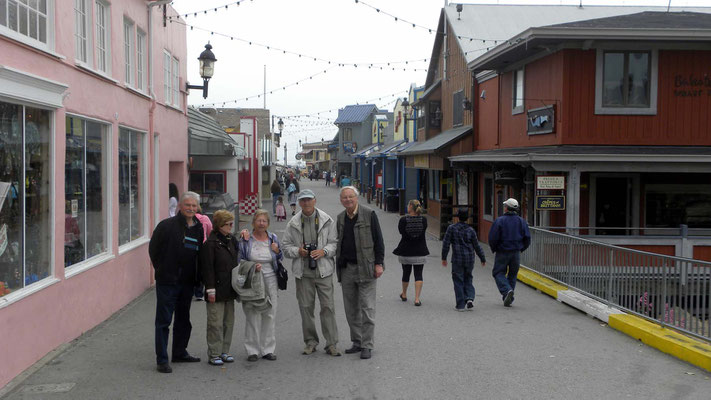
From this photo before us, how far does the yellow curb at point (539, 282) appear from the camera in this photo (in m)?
11.9

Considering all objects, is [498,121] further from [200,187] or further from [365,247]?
[365,247]

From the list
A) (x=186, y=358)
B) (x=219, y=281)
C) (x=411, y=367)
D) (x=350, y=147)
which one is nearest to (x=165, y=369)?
(x=186, y=358)

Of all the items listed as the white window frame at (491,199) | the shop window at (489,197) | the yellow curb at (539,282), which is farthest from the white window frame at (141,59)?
the shop window at (489,197)

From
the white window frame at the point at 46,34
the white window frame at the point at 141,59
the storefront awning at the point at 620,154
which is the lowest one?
the storefront awning at the point at 620,154

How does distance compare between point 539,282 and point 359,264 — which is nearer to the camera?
point 359,264

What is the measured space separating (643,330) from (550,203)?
227 inches

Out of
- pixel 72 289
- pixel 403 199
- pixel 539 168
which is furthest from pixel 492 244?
pixel 403 199

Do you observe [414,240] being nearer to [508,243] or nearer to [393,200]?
[508,243]

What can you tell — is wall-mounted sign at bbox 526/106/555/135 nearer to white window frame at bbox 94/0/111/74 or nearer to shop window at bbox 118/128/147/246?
shop window at bbox 118/128/147/246

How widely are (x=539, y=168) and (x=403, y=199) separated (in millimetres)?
17691

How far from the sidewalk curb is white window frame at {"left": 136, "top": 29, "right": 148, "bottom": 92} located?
7.78 m

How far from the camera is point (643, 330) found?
27.9 feet

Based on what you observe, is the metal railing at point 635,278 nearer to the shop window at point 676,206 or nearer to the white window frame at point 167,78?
the shop window at point 676,206

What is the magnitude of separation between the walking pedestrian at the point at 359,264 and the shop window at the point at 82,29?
4063mm
